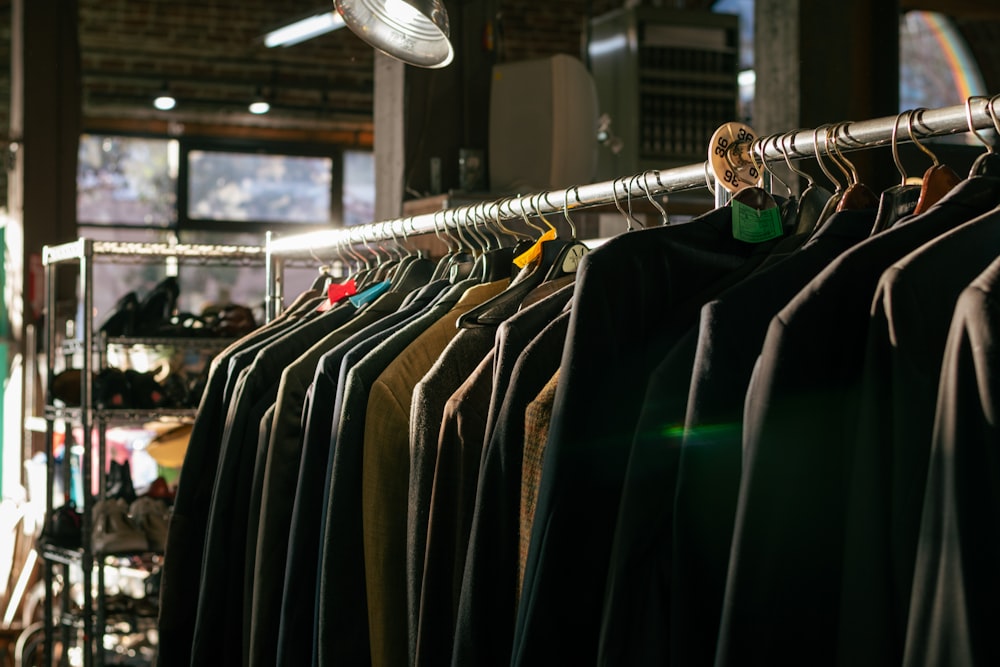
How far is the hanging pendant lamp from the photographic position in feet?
6.63

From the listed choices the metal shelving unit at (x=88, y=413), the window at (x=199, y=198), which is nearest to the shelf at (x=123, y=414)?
the metal shelving unit at (x=88, y=413)

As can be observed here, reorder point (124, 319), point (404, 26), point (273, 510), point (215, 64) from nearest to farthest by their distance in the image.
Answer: point (273, 510)
point (404, 26)
point (124, 319)
point (215, 64)

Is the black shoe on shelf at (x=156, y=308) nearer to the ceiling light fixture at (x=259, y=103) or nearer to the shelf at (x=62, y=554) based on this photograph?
the shelf at (x=62, y=554)

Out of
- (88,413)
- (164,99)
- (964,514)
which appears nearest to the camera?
(964,514)

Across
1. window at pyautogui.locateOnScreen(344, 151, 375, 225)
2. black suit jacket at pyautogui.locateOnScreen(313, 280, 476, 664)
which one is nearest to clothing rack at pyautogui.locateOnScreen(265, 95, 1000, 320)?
black suit jacket at pyautogui.locateOnScreen(313, 280, 476, 664)

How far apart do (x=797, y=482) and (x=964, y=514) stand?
0.51ft

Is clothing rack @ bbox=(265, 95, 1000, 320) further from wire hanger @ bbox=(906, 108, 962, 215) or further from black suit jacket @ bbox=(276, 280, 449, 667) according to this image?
black suit jacket @ bbox=(276, 280, 449, 667)

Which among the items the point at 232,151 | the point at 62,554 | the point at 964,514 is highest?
the point at 232,151

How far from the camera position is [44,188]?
505 cm

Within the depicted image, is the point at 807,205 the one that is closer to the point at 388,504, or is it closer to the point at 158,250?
the point at 388,504

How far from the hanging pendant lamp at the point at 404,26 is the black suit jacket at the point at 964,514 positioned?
4.66 ft

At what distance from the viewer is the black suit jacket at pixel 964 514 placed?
2.45 ft

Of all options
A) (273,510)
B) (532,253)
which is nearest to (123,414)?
(273,510)

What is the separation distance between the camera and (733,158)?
1.28 metres
